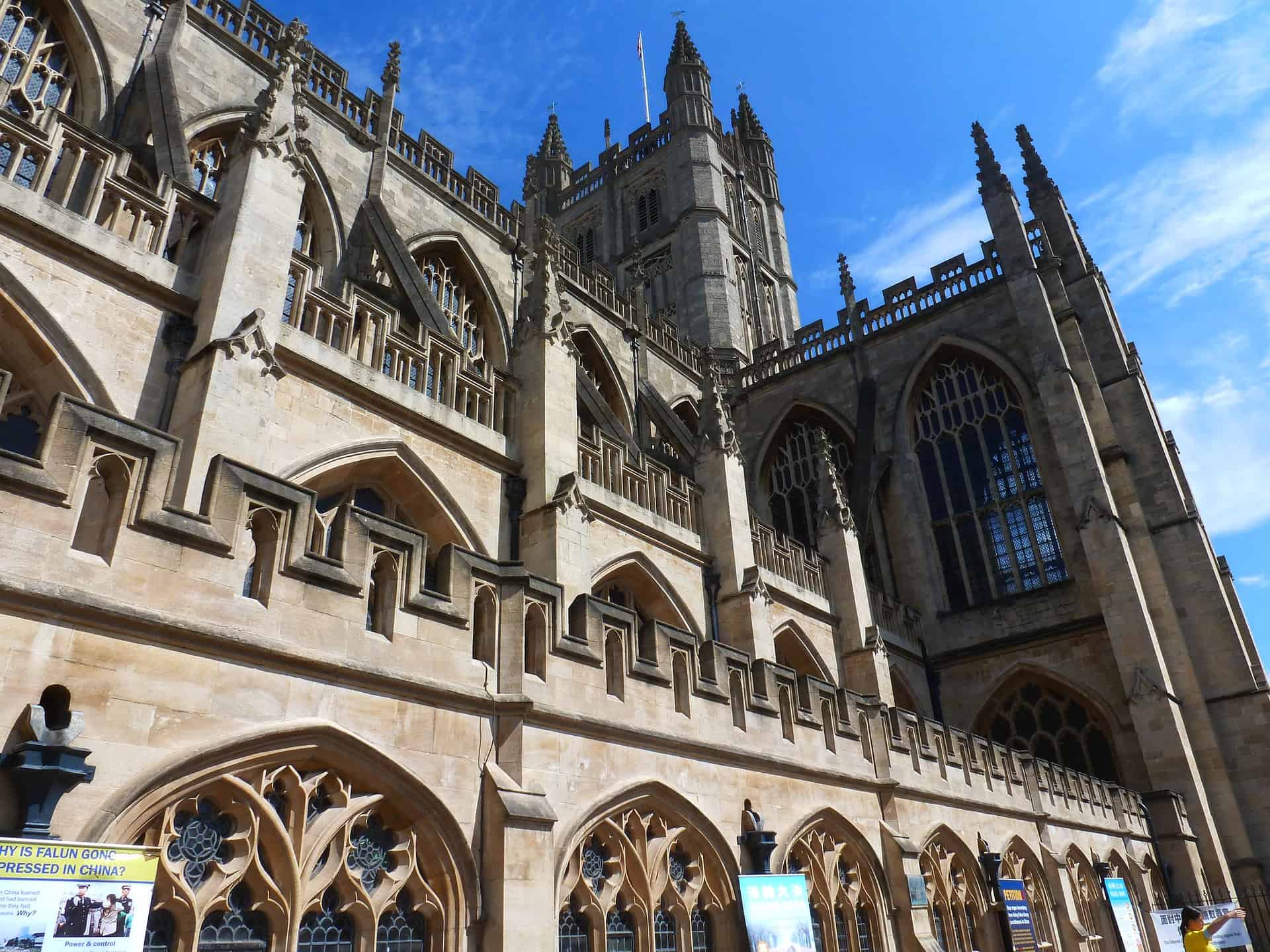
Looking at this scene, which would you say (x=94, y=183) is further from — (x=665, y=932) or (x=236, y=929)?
(x=665, y=932)

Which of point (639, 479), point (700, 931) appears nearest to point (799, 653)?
point (639, 479)

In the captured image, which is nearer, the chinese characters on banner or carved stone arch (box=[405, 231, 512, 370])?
the chinese characters on banner

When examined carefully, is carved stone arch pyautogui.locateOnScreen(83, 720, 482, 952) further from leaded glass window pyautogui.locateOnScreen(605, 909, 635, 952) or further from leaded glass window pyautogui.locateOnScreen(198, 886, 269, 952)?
leaded glass window pyautogui.locateOnScreen(605, 909, 635, 952)

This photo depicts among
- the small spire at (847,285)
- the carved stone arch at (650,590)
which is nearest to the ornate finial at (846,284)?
the small spire at (847,285)

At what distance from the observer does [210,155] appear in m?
13.2

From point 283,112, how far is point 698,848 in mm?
9311

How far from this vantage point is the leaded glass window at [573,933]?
564 centimetres

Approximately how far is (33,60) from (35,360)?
19.8ft

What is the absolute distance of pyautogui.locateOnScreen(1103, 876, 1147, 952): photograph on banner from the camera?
11.9 metres

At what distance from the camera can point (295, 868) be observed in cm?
427

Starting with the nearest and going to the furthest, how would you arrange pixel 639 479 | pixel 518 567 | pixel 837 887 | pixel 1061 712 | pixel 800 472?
1. pixel 518 567
2. pixel 837 887
3. pixel 639 479
4. pixel 1061 712
5. pixel 800 472

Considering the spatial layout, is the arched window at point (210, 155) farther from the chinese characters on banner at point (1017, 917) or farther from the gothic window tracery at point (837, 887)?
the chinese characters on banner at point (1017, 917)

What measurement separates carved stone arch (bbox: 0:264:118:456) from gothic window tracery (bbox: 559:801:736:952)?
562 centimetres

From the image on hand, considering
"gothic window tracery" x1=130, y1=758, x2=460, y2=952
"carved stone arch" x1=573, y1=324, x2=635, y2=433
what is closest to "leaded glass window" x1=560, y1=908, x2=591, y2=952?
"gothic window tracery" x1=130, y1=758, x2=460, y2=952
